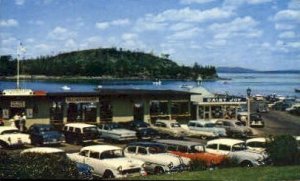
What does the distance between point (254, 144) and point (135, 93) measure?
5651mm

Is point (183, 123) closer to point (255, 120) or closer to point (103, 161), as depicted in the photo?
point (255, 120)

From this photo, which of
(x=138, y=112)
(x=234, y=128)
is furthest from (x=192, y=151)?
(x=234, y=128)

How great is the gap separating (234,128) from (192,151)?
4991 mm

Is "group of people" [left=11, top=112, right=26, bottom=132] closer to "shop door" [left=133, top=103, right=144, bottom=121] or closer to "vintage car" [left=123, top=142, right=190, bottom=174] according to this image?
"vintage car" [left=123, top=142, right=190, bottom=174]

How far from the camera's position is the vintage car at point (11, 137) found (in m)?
19.2

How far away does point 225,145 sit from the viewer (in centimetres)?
2089

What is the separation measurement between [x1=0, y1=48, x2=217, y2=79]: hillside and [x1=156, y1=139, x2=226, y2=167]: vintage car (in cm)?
354

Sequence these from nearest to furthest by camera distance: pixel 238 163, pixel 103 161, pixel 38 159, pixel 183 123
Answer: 1. pixel 38 159
2. pixel 103 161
3. pixel 238 163
4. pixel 183 123

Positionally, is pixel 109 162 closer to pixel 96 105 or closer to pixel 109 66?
pixel 96 105

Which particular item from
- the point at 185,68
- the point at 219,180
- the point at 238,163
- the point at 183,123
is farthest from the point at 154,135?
the point at 219,180

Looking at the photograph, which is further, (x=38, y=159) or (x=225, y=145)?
(x=225, y=145)

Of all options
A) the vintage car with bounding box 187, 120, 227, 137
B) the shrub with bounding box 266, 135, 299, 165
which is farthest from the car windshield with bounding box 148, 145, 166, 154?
the vintage car with bounding box 187, 120, 227, 137

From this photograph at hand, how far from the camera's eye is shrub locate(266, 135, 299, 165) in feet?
57.1

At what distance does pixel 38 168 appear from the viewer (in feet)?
45.5
